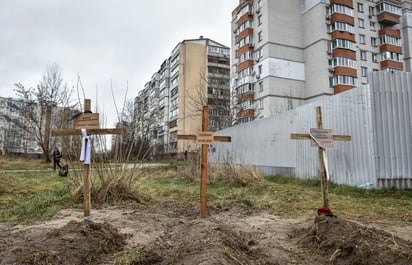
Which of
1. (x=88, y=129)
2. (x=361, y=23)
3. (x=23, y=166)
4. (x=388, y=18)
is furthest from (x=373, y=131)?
(x=388, y=18)

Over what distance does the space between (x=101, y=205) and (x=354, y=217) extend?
5.10m

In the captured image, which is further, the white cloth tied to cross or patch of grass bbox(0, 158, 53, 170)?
patch of grass bbox(0, 158, 53, 170)

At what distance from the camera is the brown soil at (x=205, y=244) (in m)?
2.82

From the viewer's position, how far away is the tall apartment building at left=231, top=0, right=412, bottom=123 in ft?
108

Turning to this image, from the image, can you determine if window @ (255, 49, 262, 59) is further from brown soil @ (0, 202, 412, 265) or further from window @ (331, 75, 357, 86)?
brown soil @ (0, 202, 412, 265)

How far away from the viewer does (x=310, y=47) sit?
34625mm

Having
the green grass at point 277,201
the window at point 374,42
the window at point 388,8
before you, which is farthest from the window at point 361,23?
the green grass at point 277,201

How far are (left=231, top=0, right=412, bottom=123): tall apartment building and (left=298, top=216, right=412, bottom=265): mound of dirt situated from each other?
29.3 meters

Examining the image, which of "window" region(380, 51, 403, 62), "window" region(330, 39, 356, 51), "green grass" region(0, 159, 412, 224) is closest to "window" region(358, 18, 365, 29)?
"window" region(380, 51, 403, 62)

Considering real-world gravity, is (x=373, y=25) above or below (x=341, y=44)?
above

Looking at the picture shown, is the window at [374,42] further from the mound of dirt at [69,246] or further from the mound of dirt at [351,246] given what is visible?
the mound of dirt at [69,246]

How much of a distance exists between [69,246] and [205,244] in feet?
4.74

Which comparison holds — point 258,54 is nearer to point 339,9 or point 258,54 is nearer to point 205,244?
point 339,9

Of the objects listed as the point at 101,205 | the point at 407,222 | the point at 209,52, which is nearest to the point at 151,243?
the point at 101,205
